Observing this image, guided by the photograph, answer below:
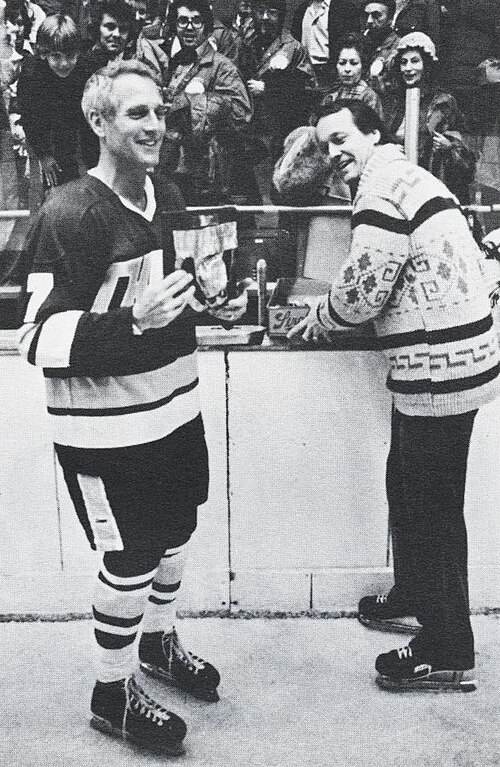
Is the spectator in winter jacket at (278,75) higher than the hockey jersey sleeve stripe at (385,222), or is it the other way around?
the spectator in winter jacket at (278,75)

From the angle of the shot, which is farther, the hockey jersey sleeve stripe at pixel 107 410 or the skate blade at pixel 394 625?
the skate blade at pixel 394 625

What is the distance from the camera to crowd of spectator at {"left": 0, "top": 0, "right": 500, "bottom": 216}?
2943 mm

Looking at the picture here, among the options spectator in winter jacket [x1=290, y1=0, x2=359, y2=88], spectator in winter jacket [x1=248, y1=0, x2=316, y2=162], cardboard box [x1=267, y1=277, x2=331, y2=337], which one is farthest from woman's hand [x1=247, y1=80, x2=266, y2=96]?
cardboard box [x1=267, y1=277, x2=331, y2=337]

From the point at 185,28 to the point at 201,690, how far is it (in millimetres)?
2238

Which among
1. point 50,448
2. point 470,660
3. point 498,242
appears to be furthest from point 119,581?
point 498,242

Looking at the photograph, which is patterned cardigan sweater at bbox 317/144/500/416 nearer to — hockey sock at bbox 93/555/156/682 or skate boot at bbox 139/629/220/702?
hockey sock at bbox 93/555/156/682

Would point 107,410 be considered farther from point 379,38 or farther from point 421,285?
point 379,38

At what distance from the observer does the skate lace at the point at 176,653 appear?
274cm

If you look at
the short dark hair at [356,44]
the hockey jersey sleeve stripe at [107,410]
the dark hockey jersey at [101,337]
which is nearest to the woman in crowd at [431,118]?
the short dark hair at [356,44]

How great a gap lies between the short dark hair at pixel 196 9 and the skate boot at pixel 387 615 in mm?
2141

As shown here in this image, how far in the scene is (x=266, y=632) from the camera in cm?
313

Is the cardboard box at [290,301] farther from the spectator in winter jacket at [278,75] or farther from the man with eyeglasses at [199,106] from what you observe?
the spectator in winter jacket at [278,75]

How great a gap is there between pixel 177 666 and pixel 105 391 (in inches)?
41.1

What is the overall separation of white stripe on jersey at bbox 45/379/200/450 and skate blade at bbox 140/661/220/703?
0.91 m
